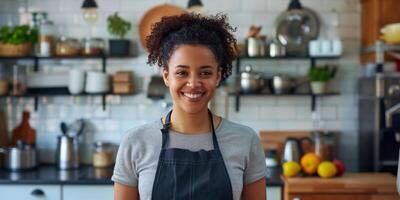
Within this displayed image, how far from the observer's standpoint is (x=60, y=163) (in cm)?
376

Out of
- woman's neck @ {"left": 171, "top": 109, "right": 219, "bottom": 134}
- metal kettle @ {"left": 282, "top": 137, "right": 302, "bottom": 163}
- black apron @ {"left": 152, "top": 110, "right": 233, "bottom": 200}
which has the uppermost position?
woman's neck @ {"left": 171, "top": 109, "right": 219, "bottom": 134}

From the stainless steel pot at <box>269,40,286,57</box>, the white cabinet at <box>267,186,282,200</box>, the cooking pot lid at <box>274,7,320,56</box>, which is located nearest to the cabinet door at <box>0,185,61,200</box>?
the white cabinet at <box>267,186,282,200</box>

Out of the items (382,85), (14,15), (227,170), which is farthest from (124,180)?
(14,15)

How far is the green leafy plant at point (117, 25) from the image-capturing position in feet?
Result: 12.5

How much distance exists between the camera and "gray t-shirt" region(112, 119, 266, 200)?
55.9 inches

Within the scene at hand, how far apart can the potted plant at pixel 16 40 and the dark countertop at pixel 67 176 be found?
850 mm

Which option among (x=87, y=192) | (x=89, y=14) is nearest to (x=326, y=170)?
(x=87, y=192)

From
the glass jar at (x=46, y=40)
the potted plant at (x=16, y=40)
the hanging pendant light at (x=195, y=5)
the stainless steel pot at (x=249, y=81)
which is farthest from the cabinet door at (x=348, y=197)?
the potted plant at (x=16, y=40)

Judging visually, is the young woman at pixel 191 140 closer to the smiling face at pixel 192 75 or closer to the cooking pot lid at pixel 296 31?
the smiling face at pixel 192 75

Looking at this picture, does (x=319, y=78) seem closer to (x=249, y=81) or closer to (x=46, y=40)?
(x=249, y=81)

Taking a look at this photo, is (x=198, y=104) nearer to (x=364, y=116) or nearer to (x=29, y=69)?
(x=364, y=116)

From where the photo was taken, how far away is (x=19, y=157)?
365cm

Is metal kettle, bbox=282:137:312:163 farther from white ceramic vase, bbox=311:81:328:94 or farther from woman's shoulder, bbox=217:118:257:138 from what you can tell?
woman's shoulder, bbox=217:118:257:138

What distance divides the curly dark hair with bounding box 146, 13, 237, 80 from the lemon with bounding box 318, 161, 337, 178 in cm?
189
